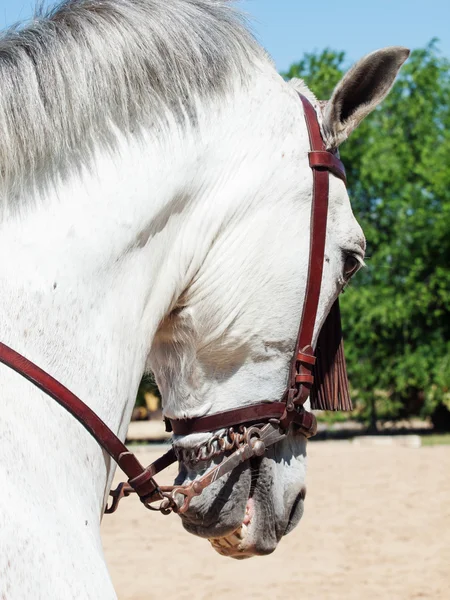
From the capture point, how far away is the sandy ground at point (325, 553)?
754 cm

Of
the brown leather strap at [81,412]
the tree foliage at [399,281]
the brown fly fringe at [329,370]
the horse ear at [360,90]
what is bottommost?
the tree foliage at [399,281]

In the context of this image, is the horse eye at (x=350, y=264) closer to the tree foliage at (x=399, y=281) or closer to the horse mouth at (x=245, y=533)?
the horse mouth at (x=245, y=533)

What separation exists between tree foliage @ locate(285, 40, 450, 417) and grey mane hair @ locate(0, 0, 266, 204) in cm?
2259

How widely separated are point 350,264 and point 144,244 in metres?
0.60

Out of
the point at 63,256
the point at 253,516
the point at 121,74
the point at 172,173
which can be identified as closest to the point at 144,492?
the point at 253,516

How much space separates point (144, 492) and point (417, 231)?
79.3 feet

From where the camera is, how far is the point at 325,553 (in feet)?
29.5

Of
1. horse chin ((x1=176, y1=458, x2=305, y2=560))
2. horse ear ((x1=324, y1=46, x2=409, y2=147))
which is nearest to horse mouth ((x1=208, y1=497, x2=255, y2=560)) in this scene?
horse chin ((x1=176, y1=458, x2=305, y2=560))

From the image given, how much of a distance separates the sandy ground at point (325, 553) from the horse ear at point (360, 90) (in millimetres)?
5901

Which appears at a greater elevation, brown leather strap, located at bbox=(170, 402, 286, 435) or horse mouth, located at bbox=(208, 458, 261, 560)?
brown leather strap, located at bbox=(170, 402, 286, 435)

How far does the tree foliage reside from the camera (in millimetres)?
24547

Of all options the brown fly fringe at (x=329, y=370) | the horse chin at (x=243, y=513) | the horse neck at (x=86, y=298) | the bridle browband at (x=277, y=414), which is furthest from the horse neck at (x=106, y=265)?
the brown fly fringe at (x=329, y=370)

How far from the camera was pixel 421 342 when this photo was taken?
990 inches

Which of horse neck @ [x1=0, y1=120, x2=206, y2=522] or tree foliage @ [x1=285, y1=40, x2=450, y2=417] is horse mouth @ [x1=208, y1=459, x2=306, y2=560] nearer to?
horse neck @ [x1=0, y1=120, x2=206, y2=522]
